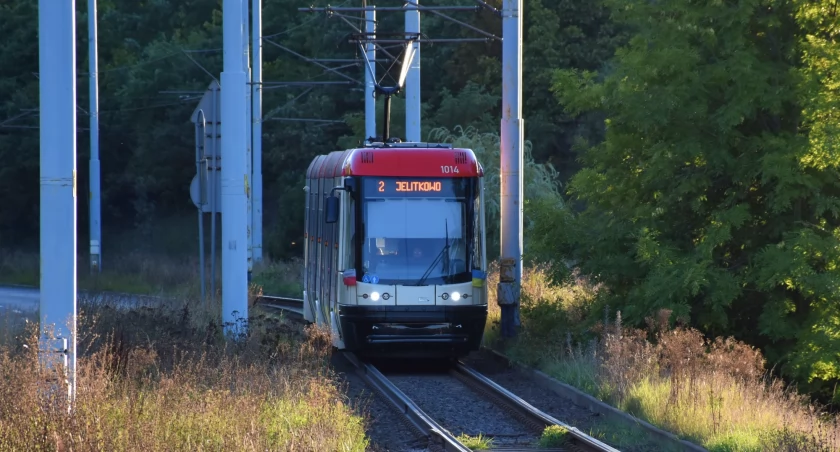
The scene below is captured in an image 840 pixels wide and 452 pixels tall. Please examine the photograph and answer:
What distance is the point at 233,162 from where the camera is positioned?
1595cm

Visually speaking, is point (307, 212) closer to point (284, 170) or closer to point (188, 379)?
point (188, 379)

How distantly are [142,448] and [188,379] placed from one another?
122 inches

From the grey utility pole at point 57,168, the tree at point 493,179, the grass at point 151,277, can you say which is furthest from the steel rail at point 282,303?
the grey utility pole at point 57,168

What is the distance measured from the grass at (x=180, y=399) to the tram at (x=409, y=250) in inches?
63.4

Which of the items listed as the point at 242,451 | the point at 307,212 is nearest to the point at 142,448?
the point at 242,451

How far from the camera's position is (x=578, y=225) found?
18547 mm

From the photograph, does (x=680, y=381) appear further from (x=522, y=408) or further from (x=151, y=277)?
(x=151, y=277)

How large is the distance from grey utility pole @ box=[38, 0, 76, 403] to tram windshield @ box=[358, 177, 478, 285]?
8458 mm

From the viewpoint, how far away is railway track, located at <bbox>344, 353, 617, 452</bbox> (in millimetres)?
11234

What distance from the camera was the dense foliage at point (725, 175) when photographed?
1614 cm

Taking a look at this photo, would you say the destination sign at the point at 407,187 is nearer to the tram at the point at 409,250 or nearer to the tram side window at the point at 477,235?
the tram at the point at 409,250

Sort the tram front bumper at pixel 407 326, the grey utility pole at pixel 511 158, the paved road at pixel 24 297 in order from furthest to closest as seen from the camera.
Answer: the paved road at pixel 24 297
the grey utility pole at pixel 511 158
the tram front bumper at pixel 407 326

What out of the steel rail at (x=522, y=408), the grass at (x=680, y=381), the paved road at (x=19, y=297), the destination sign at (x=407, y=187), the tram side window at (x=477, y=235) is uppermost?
the destination sign at (x=407, y=187)

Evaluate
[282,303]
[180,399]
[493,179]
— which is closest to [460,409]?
[180,399]
